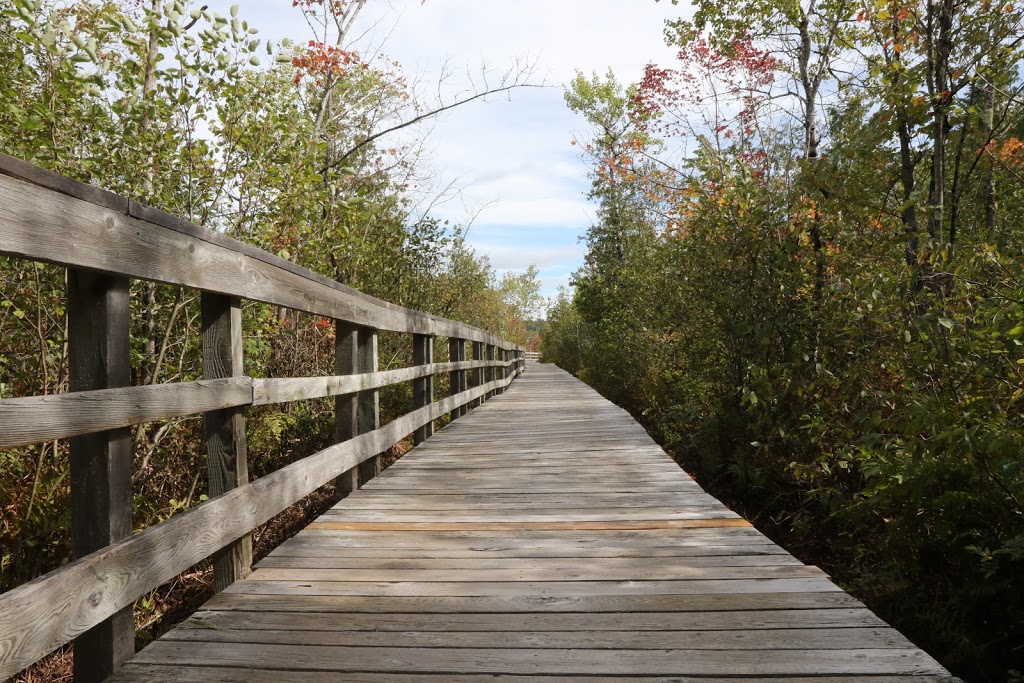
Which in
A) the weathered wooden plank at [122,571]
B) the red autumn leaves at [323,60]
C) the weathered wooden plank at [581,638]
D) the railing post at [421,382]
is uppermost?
the red autumn leaves at [323,60]

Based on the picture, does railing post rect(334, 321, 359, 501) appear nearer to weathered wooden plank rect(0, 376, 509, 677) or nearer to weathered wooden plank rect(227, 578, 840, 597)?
weathered wooden plank rect(0, 376, 509, 677)

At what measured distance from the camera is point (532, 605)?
2.27m

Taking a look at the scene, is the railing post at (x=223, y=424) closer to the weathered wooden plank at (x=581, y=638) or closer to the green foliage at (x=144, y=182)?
the weathered wooden plank at (x=581, y=638)

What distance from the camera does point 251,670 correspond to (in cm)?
184

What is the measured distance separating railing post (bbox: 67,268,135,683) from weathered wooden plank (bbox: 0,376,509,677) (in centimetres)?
9

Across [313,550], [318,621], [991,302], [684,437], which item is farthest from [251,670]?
[684,437]

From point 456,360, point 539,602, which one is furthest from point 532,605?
point 456,360

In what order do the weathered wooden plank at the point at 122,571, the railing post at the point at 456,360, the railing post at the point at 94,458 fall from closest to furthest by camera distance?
the weathered wooden plank at the point at 122,571
the railing post at the point at 94,458
the railing post at the point at 456,360

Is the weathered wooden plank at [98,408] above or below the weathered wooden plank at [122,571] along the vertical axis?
above

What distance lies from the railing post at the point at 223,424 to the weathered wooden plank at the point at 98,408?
4.3 inches

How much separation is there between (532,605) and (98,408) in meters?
1.41

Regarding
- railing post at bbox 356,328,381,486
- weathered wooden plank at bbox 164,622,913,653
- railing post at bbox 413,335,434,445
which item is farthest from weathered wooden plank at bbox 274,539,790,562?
railing post at bbox 413,335,434,445

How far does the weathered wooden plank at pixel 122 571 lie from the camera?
1.45m

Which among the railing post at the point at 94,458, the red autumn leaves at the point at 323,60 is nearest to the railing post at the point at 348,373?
the railing post at the point at 94,458
